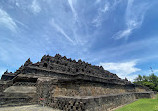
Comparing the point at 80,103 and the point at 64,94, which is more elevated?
the point at 64,94

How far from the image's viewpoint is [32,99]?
27.2ft

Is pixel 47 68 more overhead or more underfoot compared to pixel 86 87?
more overhead

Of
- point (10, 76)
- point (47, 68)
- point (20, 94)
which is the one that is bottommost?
point (20, 94)

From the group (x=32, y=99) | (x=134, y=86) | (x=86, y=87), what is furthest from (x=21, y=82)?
(x=134, y=86)

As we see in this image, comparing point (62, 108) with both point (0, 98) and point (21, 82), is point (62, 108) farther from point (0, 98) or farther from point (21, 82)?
point (21, 82)

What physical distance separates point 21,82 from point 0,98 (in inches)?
Result: 161

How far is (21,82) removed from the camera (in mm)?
10758

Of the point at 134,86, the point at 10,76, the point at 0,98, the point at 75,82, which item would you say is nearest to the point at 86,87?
the point at 75,82

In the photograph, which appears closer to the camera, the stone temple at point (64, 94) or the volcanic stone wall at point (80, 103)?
the volcanic stone wall at point (80, 103)

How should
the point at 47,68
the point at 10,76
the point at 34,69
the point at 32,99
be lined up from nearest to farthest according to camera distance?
the point at 32,99, the point at 34,69, the point at 47,68, the point at 10,76

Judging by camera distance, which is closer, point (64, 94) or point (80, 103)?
point (80, 103)

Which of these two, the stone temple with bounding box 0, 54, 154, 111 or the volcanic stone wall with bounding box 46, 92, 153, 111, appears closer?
the volcanic stone wall with bounding box 46, 92, 153, 111

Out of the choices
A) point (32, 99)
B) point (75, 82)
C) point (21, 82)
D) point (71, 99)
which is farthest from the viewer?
point (21, 82)

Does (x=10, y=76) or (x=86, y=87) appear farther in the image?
(x=10, y=76)
